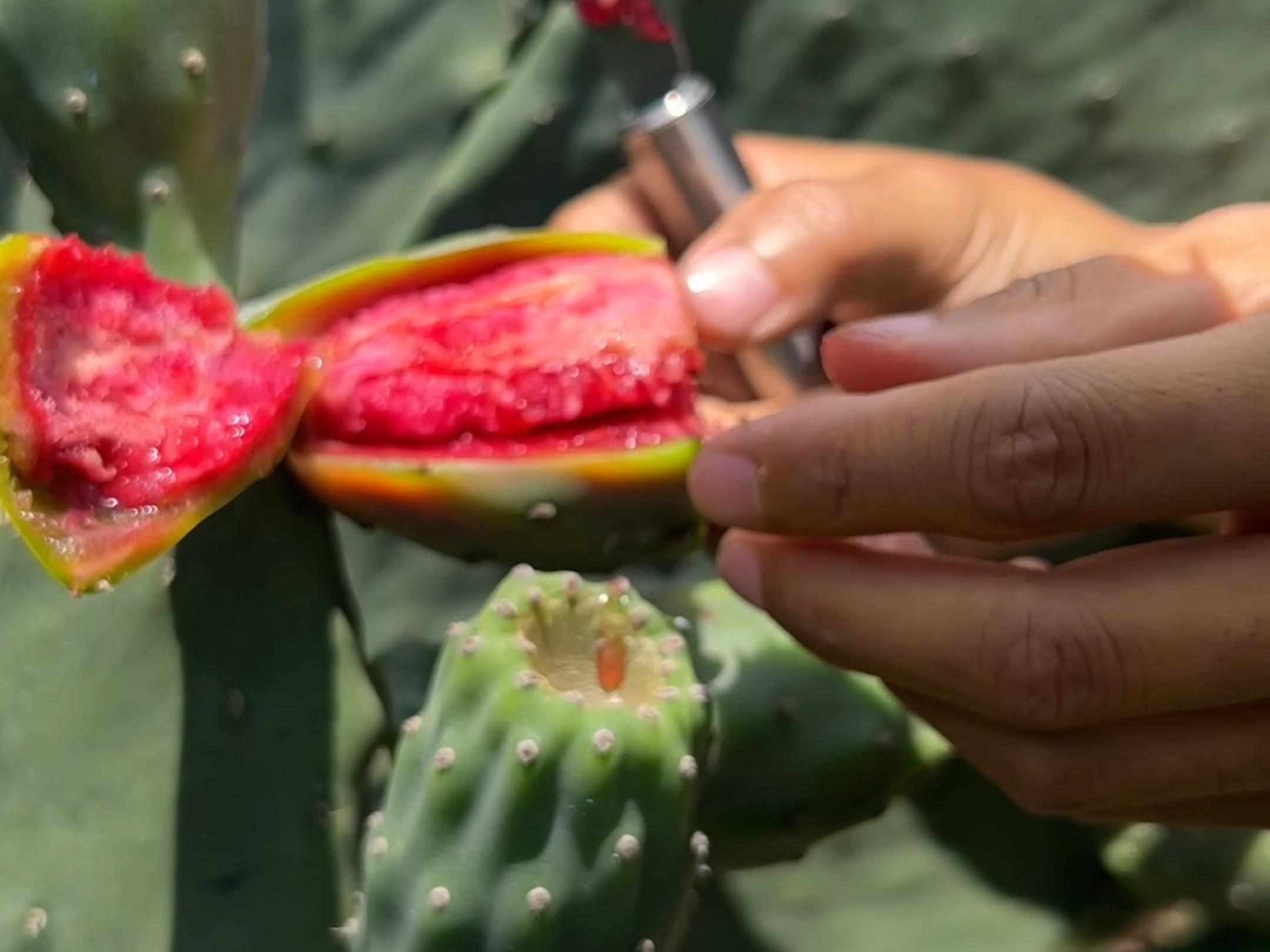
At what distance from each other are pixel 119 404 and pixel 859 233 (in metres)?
0.46

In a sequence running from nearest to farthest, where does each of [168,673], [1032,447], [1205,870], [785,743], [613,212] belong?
[1032,447]
[168,673]
[785,743]
[1205,870]
[613,212]

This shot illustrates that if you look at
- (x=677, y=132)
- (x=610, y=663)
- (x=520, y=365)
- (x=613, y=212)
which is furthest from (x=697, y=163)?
(x=610, y=663)

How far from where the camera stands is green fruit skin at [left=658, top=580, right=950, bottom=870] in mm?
662

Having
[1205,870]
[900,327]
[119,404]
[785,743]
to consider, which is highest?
[119,404]

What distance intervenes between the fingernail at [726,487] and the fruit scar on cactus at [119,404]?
189 millimetres

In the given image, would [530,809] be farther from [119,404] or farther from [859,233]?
[859,233]

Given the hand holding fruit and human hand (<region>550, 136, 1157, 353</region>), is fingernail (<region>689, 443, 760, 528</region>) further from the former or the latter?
human hand (<region>550, 136, 1157, 353</region>)

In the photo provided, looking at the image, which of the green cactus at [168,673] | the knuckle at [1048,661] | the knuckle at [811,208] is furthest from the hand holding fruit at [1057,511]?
the green cactus at [168,673]

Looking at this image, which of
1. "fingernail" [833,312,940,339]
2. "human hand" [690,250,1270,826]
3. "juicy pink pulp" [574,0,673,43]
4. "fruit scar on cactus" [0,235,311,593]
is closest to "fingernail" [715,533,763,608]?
"human hand" [690,250,1270,826]

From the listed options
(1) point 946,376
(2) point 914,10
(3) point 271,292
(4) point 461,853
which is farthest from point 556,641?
(2) point 914,10

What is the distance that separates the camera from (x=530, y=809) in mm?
478

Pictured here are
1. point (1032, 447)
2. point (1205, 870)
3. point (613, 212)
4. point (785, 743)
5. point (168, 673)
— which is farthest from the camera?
point (613, 212)

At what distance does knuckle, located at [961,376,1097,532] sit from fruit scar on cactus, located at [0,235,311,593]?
12.0 inches

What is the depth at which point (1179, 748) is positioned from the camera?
20.9 inches
